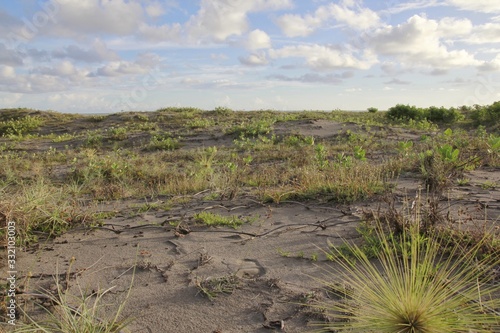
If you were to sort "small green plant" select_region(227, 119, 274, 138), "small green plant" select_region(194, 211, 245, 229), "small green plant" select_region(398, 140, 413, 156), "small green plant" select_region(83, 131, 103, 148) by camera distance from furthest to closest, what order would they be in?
"small green plant" select_region(83, 131, 103, 148)
"small green plant" select_region(227, 119, 274, 138)
"small green plant" select_region(398, 140, 413, 156)
"small green plant" select_region(194, 211, 245, 229)

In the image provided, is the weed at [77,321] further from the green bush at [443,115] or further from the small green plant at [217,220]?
the green bush at [443,115]

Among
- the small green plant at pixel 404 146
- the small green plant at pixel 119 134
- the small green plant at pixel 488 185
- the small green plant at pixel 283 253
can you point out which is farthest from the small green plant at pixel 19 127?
the small green plant at pixel 488 185

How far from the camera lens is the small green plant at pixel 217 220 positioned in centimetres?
467

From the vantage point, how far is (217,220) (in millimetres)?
4719

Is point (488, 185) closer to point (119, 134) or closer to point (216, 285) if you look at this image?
point (216, 285)

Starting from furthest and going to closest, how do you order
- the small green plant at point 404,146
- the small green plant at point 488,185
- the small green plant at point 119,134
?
1. the small green plant at point 119,134
2. the small green plant at point 404,146
3. the small green plant at point 488,185

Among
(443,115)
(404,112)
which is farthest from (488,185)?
(404,112)

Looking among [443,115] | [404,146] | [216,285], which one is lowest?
[216,285]

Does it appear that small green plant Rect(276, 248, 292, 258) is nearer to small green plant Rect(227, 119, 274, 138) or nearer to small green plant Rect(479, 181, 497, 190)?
small green plant Rect(479, 181, 497, 190)

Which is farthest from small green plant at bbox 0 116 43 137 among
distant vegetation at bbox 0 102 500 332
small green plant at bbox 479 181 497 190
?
small green plant at bbox 479 181 497 190

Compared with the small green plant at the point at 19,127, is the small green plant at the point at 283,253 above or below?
below

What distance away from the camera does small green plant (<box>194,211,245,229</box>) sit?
4.67 meters

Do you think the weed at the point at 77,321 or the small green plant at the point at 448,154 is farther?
the small green plant at the point at 448,154

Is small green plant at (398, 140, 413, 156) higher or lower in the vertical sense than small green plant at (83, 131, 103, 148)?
higher
